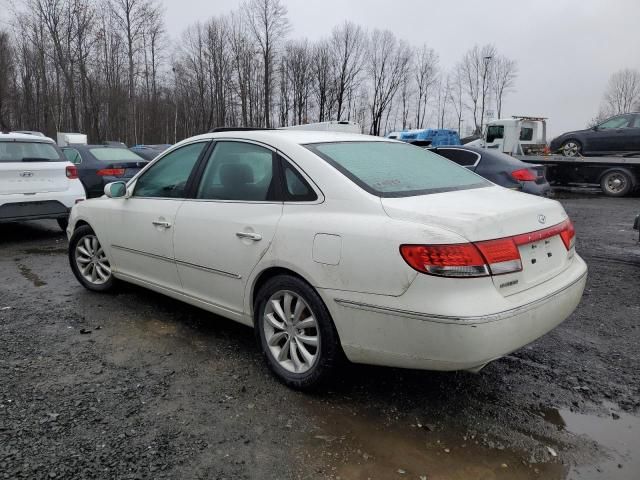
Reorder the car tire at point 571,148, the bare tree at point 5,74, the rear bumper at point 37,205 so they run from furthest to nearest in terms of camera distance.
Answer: the bare tree at point 5,74
the car tire at point 571,148
the rear bumper at point 37,205

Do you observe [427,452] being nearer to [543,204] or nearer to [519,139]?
[543,204]

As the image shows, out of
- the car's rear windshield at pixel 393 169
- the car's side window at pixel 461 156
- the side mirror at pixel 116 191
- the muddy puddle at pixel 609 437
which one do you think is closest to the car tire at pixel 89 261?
the side mirror at pixel 116 191

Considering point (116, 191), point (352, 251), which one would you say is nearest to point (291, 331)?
point (352, 251)

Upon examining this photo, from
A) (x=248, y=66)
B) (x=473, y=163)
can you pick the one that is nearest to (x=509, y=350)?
(x=473, y=163)

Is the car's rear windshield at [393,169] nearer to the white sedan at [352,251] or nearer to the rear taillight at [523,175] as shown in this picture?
the white sedan at [352,251]

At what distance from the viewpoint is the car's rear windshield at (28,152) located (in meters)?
7.38

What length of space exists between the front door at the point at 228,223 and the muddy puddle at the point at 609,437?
1.94m

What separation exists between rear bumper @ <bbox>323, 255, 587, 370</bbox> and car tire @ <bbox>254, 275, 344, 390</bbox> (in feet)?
0.36

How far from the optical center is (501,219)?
104 inches

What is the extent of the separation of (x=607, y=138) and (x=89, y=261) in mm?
16407

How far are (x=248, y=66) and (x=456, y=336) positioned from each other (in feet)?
166

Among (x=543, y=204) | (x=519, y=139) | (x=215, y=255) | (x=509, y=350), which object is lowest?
(x=509, y=350)

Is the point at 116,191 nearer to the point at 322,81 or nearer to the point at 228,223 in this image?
the point at 228,223

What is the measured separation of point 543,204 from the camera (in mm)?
3061
